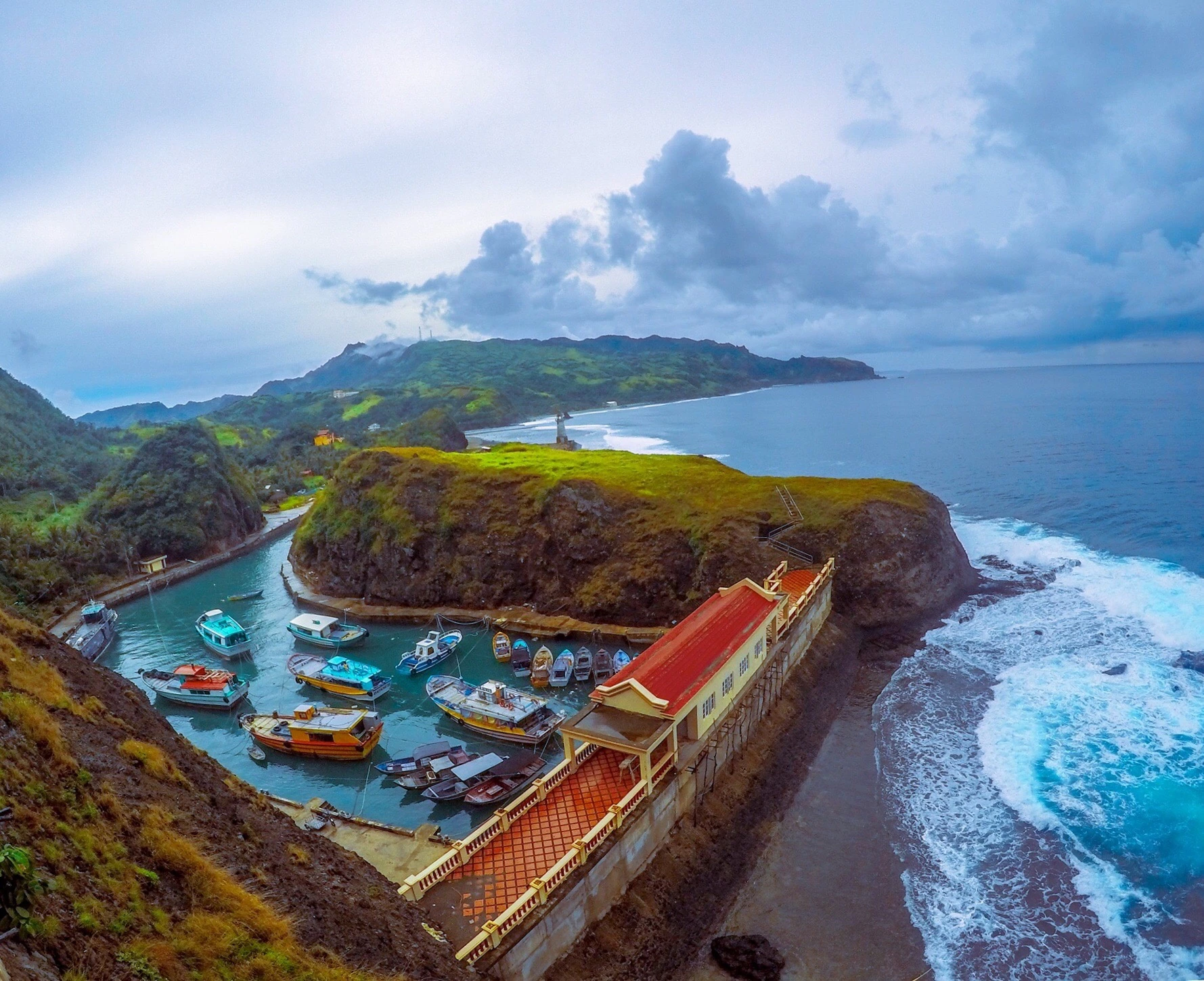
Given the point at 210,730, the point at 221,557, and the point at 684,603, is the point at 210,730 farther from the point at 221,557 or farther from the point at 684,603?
the point at 221,557

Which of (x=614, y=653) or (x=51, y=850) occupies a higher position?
(x=51, y=850)

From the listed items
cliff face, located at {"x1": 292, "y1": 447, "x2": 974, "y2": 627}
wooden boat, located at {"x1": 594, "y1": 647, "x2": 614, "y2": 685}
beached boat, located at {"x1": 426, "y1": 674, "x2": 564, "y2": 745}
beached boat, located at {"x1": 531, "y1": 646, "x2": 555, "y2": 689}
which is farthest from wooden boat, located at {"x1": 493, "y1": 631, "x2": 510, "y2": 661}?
wooden boat, located at {"x1": 594, "y1": 647, "x2": 614, "y2": 685}

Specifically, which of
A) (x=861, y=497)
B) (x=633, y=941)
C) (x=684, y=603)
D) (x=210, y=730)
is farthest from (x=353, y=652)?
(x=861, y=497)

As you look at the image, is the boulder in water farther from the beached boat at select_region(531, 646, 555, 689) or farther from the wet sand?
the beached boat at select_region(531, 646, 555, 689)

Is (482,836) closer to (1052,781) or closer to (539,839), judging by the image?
(539,839)

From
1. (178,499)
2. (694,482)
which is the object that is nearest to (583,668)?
(694,482)

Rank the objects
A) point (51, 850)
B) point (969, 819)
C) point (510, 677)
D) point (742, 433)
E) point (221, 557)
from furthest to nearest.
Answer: point (742, 433)
point (221, 557)
point (510, 677)
point (969, 819)
point (51, 850)
